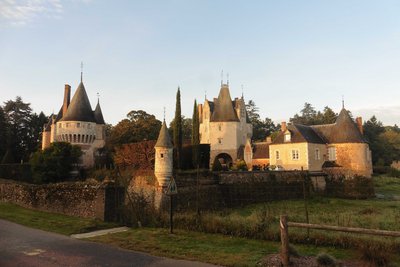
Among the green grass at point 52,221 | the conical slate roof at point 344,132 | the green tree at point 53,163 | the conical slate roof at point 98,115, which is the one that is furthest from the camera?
the conical slate roof at point 98,115

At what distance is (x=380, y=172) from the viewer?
4797 centimetres

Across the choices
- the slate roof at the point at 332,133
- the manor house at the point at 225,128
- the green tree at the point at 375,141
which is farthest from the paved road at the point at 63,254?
the green tree at the point at 375,141

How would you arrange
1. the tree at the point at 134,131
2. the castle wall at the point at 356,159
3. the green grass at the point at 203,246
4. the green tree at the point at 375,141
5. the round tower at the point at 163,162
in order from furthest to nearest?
the green tree at the point at 375,141 → the tree at the point at 134,131 → the castle wall at the point at 356,159 → the round tower at the point at 163,162 → the green grass at the point at 203,246

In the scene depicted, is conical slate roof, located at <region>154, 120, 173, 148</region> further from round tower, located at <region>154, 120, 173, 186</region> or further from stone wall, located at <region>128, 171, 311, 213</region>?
stone wall, located at <region>128, 171, 311, 213</region>

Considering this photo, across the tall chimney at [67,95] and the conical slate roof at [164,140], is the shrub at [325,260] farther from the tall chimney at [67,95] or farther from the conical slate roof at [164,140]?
the tall chimney at [67,95]

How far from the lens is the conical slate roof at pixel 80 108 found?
140 ft

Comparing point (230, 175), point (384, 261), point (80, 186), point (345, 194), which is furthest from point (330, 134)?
point (384, 261)

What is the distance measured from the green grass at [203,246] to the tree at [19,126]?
1982 inches

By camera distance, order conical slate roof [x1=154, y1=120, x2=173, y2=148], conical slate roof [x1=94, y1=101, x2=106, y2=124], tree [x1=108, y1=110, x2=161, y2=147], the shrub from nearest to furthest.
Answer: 1. the shrub
2. conical slate roof [x1=154, y1=120, x2=173, y2=148]
3. tree [x1=108, y1=110, x2=161, y2=147]
4. conical slate roof [x1=94, y1=101, x2=106, y2=124]

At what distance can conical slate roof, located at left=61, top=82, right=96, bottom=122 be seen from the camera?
42.6 metres

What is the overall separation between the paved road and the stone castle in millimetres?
31720

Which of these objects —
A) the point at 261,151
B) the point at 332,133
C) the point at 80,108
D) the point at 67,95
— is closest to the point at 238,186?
the point at 261,151

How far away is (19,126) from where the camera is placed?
57.6 meters

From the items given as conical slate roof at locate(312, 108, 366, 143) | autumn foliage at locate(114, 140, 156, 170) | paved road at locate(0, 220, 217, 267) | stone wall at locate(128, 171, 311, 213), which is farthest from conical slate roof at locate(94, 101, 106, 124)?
paved road at locate(0, 220, 217, 267)
